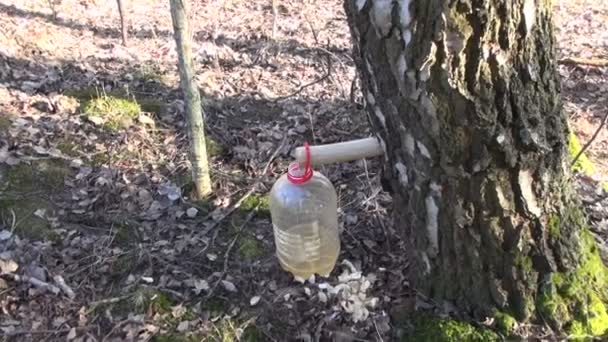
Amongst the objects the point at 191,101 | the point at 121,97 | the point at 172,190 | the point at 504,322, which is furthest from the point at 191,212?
the point at 504,322

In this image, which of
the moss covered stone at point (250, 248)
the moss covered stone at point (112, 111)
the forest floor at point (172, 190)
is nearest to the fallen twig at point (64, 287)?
the forest floor at point (172, 190)

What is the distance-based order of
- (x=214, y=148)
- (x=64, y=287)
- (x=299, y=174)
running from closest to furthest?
1. (x=299, y=174)
2. (x=64, y=287)
3. (x=214, y=148)

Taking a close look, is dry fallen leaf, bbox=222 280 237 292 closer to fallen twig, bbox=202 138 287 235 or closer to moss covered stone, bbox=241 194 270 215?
fallen twig, bbox=202 138 287 235

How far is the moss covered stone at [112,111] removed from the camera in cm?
409

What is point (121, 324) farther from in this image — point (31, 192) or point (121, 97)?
point (121, 97)

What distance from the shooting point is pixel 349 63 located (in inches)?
206

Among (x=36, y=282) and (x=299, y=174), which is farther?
(x=36, y=282)

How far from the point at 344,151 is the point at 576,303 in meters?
1.09

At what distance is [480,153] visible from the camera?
214cm

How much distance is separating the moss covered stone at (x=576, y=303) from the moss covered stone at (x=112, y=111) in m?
2.79

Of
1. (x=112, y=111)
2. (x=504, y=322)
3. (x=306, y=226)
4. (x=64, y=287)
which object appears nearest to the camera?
(x=504, y=322)

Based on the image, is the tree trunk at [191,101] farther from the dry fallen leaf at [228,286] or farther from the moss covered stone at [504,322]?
the moss covered stone at [504,322]

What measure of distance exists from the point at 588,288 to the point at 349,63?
3166 millimetres

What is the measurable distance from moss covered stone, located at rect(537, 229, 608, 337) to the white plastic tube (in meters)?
0.85
